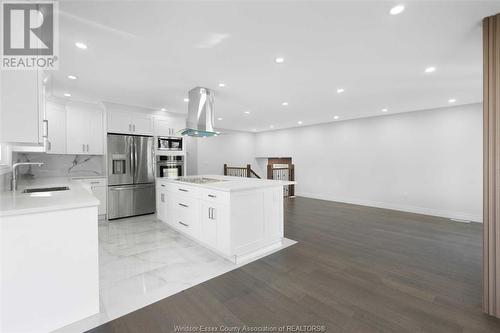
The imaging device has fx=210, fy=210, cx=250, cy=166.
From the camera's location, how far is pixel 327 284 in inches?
85.9

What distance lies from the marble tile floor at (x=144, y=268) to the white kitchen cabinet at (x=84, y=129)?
190 cm

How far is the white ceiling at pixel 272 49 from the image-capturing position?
1.74 m

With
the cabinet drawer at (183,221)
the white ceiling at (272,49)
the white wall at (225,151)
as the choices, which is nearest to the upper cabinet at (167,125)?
the white ceiling at (272,49)

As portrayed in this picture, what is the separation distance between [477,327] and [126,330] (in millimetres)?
2678

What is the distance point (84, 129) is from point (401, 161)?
24.6 feet

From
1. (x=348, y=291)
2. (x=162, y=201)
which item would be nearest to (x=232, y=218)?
(x=348, y=291)

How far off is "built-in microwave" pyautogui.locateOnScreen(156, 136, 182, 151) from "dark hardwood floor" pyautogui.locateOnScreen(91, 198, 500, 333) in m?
3.64

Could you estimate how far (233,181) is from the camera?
10.9 ft

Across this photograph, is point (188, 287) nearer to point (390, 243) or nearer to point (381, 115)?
point (390, 243)

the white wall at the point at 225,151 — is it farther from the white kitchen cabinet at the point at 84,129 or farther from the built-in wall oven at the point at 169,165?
the white kitchen cabinet at the point at 84,129

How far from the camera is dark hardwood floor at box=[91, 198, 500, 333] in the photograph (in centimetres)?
167

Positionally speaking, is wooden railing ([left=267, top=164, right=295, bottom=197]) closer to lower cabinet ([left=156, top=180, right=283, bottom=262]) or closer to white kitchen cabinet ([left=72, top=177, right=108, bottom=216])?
lower cabinet ([left=156, top=180, right=283, bottom=262])

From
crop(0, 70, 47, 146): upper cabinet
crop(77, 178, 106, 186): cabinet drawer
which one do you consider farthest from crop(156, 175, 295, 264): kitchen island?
crop(77, 178, 106, 186): cabinet drawer

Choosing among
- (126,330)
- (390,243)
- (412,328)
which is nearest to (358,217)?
(390,243)
